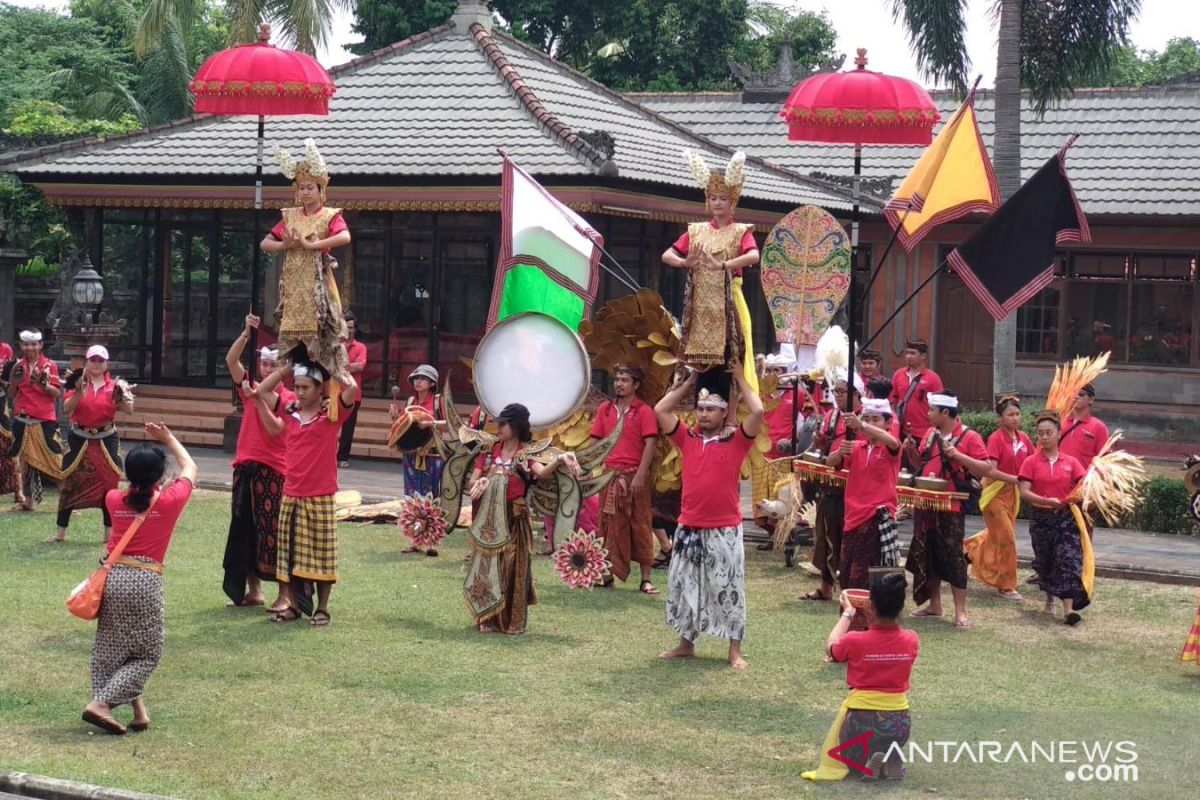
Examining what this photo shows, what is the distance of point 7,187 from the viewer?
27656 mm

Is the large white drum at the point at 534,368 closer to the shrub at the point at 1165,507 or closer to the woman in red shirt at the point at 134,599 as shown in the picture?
the woman in red shirt at the point at 134,599

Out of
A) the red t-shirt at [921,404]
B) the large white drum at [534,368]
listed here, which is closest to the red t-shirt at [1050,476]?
the large white drum at [534,368]

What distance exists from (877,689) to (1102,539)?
967 cm

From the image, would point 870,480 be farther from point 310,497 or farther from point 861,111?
point 310,497

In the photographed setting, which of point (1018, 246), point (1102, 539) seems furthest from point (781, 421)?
point (1102, 539)

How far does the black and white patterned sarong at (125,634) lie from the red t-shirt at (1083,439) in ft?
24.4

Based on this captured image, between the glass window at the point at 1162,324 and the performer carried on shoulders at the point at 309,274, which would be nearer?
the performer carried on shoulders at the point at 309,274

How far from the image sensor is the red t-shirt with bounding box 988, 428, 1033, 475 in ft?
42.7

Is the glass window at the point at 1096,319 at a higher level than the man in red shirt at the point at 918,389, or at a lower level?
higher

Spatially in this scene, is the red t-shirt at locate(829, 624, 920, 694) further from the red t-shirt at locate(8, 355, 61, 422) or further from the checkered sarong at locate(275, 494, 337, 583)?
the red t-shirt at locate(8, 355, 61, 422)

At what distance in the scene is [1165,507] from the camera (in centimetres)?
1750

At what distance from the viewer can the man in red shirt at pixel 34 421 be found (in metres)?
16.4

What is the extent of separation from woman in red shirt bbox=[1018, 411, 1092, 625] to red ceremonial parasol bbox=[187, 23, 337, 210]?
6751 mm

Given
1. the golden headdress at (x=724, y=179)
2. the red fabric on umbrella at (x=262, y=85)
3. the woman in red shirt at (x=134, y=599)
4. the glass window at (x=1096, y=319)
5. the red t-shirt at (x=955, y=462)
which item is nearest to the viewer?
the woman in red shirt at (x=134, y=599)
